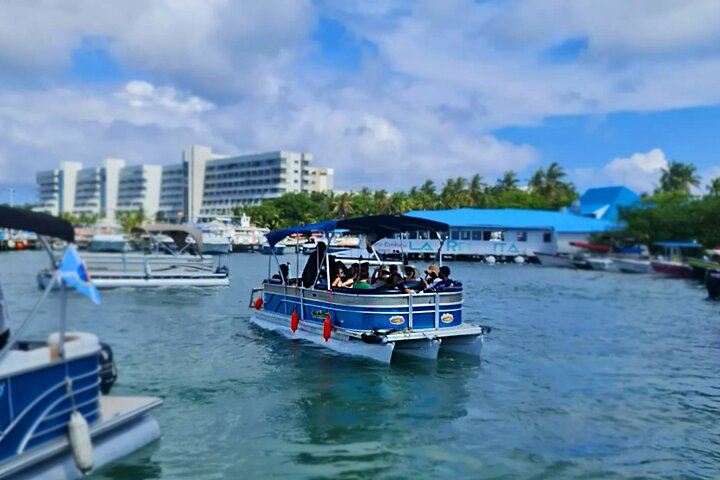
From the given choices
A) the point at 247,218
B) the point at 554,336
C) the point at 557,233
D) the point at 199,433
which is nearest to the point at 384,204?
the point at 557,233

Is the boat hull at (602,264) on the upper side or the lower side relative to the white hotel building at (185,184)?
lower

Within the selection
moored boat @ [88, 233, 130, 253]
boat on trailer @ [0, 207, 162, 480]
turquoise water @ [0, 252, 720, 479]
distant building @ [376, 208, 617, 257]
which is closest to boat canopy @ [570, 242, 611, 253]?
distant building @ [376, 208, 617, 257]

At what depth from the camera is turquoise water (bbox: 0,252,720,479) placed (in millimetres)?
9055

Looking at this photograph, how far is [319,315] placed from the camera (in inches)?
651

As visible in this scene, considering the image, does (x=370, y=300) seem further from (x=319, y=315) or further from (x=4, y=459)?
(x=4, y=459)

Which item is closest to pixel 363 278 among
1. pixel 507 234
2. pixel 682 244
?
pixel 682 244

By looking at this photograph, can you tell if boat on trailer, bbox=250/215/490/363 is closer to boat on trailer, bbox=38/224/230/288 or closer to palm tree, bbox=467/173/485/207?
boat on trailer, bbox=38/224/230/288

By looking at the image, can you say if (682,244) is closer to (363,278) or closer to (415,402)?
(363,278)

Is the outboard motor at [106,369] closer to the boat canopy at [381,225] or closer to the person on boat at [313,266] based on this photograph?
the boat canopy at [381,225]

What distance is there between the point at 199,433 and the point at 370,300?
561 cm

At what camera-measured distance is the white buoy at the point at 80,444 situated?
6.95 m

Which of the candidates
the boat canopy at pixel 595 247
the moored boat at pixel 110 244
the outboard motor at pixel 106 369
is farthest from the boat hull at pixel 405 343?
the boat canopy at pixel 595 247

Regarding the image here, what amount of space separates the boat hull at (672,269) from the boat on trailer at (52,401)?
170 ft

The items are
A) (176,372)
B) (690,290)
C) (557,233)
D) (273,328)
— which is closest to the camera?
(176,372)
